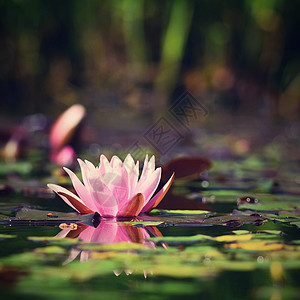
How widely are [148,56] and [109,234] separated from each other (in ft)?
26.8

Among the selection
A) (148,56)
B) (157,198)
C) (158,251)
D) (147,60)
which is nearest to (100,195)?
(157,198)

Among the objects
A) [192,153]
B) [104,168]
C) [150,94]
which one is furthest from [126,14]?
[104,168]

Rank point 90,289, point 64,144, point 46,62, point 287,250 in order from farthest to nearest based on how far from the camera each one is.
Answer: point 46,62 < point 64,144 < point 287,250 < point 90,289

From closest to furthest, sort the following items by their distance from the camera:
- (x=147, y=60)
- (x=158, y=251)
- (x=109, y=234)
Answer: (x=158, y=251)
(x=109, y=234)
(x=147, y=60)

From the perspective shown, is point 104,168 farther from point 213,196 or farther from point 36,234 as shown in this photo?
point 213,196

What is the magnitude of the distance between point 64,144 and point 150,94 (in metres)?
5.10

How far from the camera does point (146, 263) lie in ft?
4.99

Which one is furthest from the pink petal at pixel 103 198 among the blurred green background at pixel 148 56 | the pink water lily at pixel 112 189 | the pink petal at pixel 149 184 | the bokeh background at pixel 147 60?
the blurred green background at pixel 148 56

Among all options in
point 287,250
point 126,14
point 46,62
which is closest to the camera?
point 287,250

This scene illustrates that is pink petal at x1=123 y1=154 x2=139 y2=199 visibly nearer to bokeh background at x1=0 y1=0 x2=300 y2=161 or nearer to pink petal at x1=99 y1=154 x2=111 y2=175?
pink petal at x1=99 y1=154 x2=111 y2=175

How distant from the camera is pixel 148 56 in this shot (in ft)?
32.3

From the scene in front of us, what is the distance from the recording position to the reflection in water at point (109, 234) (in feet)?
5.70

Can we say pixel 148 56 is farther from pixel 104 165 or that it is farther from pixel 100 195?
pixel 100 195

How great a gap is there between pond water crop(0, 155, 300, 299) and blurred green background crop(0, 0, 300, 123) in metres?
5.18
